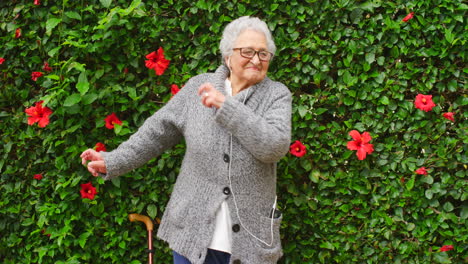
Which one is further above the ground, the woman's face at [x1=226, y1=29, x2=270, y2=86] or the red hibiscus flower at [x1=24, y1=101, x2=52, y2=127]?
the woman's face at [x1=226, y1=29, x2=270, y2=86]

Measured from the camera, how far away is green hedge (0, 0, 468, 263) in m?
2.31

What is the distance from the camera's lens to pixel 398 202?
2.36 meters

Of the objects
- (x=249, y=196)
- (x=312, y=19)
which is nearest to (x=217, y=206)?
(x=249, y=196)

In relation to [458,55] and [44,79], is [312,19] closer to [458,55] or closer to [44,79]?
[458,55]

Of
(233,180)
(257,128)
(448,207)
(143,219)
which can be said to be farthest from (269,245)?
(448,207)

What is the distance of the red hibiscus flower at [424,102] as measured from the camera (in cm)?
223

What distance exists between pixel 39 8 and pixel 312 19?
1527 millimetres

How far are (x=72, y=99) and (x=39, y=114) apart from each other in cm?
21

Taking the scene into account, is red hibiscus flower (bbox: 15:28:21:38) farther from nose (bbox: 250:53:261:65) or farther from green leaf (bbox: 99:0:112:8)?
nose (bbox: 250:53:261:65)

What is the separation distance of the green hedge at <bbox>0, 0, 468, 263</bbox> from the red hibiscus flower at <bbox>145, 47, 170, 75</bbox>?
0.22 ft

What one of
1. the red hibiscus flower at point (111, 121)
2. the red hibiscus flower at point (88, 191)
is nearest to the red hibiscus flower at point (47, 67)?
the red hibiscus flower at point (111, 121)

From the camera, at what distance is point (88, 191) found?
255cm

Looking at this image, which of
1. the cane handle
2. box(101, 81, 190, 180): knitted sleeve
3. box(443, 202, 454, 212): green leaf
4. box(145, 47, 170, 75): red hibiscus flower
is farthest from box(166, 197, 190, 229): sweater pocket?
box(443, 202, 454, 212): green leaf

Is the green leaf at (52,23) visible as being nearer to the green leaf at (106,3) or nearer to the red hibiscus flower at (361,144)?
the green leaf at (106,3)
